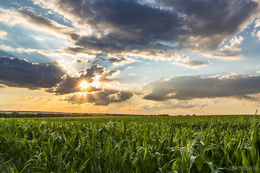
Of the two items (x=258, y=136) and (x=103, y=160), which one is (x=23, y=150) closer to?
(x=103, y=160)

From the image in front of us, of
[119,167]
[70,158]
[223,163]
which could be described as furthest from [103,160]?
[223,163]

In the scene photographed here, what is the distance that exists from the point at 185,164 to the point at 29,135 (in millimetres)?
7671

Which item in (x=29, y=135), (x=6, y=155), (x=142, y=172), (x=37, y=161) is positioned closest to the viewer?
(x=142, y=172)

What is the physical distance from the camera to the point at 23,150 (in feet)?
19.6

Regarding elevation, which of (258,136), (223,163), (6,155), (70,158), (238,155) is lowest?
(6,155)

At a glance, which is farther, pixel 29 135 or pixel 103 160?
pixel 29 135

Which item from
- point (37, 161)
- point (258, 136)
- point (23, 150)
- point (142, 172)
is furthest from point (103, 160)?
point (23, 150)

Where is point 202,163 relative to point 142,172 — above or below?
above

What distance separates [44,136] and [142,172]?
15.4 ft

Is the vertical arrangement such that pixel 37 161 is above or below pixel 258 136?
below

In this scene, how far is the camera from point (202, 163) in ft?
9.39

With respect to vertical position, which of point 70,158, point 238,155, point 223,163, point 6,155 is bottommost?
point 6,155

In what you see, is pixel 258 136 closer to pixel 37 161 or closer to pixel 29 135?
pixel 37 161

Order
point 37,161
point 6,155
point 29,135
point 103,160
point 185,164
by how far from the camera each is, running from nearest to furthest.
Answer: point 185,164, point 103,160, point 37,161, point 6,155, point 29,135
